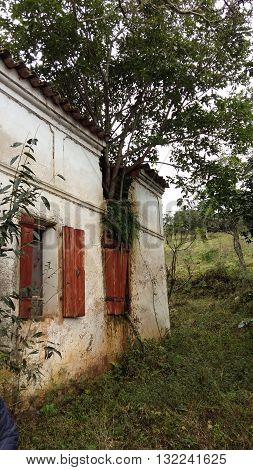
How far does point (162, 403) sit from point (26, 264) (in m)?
2.78

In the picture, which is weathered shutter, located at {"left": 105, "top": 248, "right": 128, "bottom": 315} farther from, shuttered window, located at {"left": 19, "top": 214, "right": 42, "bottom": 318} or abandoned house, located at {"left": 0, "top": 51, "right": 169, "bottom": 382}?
shuttered window, located at {"left": 19, "top": 214, "right": 42, "bottom": 318}

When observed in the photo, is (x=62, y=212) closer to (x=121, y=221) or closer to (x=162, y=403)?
(x=121, y=221)

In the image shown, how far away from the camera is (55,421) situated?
197 inches

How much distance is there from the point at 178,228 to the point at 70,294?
8.50 m

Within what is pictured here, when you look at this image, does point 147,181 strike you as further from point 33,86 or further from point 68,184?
point 33,86

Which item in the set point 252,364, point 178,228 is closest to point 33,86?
point 252,364

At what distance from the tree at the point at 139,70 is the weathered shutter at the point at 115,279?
1298mm

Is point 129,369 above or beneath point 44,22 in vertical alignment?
beneath

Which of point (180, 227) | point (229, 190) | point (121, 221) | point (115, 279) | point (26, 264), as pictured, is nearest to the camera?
point (26, 264)

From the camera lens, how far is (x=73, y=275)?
6230 millimetres

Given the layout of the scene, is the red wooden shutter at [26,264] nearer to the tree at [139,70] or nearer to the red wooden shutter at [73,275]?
the red wooden shutter at [73,275]

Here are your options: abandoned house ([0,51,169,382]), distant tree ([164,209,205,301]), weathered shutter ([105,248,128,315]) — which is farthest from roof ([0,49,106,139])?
distant tree ([164,209,205,301])

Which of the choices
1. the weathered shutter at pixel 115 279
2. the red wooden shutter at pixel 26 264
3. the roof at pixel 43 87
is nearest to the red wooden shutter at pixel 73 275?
the red wooden shutter at pixel 26 264

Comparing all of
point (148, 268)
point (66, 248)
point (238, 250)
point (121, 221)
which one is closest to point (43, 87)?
point (66, 248)
